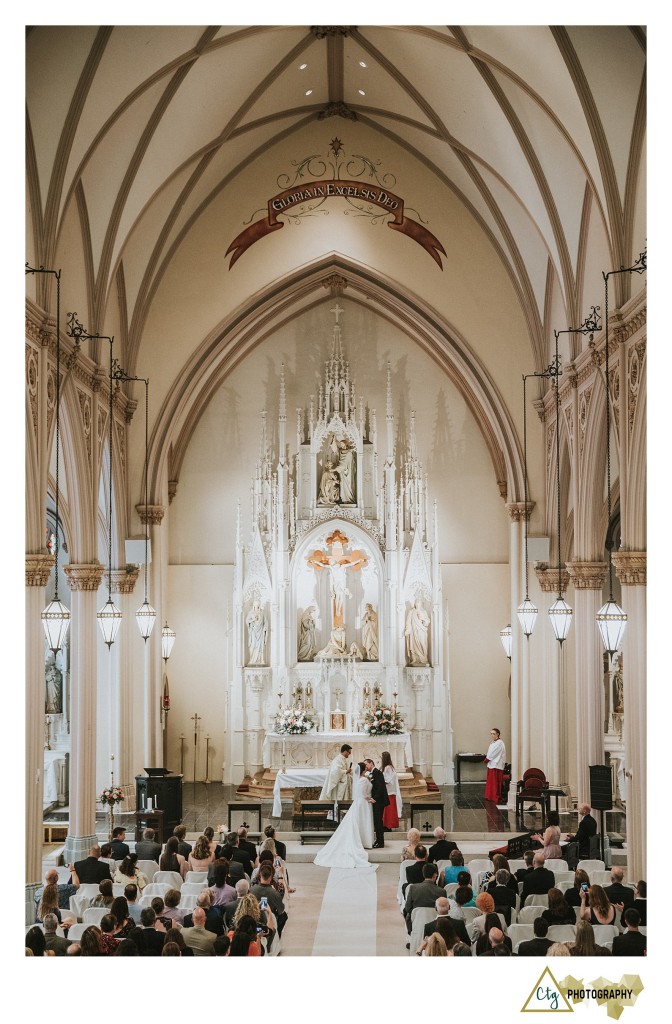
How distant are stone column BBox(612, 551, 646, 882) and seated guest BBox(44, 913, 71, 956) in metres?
6.97

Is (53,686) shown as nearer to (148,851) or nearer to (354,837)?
(354,837)

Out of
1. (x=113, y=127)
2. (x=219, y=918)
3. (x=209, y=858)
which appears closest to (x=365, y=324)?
(x=113, y=127)

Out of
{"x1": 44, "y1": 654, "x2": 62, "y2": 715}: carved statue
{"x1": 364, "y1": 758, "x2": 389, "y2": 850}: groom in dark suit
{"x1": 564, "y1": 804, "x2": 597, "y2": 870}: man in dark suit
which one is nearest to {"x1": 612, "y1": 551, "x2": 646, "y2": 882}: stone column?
{"x1": 564, "y1": 804, "x2": 597, "y2": 870}: man in dark suit

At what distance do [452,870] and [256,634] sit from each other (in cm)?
1092

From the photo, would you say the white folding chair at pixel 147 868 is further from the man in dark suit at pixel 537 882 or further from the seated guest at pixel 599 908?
the seated guest at pixel 599 908

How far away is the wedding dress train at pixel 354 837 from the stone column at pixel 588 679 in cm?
331

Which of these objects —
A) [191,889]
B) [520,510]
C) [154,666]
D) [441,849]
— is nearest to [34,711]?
[191,889]

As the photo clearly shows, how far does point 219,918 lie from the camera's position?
10.2 metres

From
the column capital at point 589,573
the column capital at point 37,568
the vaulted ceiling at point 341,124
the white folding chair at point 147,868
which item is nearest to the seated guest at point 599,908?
the white folding chair at point 147,868

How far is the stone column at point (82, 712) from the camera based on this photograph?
626 inches

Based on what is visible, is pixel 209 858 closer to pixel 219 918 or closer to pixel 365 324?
pixel 219 918

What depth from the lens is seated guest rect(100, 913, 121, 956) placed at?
338 inches

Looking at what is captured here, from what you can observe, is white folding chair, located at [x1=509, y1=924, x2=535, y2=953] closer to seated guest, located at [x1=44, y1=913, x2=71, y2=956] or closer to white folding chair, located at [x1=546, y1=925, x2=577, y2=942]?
white folding chair, located at [x1=546, y1=925, x2=577, y2=942]

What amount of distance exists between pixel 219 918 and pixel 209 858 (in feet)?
8.31
